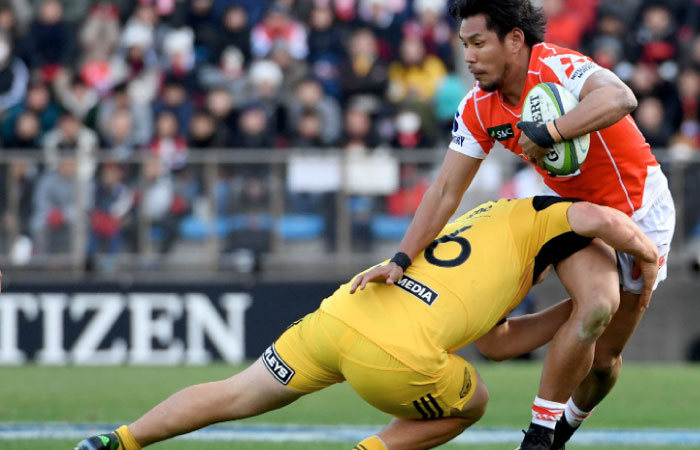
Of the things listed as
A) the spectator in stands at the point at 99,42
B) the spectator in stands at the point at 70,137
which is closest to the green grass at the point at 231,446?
the spectator in stands at the point at 70,137

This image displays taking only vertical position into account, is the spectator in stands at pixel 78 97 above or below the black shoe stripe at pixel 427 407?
above

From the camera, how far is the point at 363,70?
13.6 metres

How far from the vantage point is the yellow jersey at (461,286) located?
15.8 ft

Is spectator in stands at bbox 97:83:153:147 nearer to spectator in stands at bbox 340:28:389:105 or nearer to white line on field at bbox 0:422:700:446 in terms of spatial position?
spectator in stands at bbox 340:28:389:105

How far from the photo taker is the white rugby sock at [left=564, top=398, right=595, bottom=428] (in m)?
6.17

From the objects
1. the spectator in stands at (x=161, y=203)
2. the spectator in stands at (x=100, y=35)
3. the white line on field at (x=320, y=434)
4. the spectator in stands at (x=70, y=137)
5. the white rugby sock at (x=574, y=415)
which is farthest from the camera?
the spectator in stands at (x=100, y=35)

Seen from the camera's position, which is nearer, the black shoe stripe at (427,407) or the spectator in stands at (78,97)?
the black shoe stripe at (427,407)

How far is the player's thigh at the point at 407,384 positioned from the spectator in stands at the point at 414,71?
8.78 meters

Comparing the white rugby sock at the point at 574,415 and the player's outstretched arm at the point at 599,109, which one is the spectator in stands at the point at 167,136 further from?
the player's outstretched arm at the point at 599,109

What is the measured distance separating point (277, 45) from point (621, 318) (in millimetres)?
8682

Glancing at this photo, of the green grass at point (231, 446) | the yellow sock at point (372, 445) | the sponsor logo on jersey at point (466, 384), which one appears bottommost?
the green grass at point (231, 446)

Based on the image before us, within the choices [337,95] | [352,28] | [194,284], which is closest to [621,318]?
[194,284]

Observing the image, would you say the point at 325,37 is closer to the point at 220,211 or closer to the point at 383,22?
the point at 383,22

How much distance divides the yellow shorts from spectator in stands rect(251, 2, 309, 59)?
940cm
